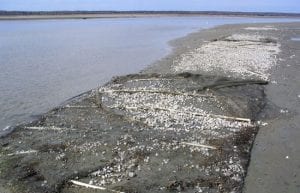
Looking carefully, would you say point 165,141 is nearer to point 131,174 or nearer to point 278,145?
point 131,174

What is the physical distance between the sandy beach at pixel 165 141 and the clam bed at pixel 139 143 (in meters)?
0.03

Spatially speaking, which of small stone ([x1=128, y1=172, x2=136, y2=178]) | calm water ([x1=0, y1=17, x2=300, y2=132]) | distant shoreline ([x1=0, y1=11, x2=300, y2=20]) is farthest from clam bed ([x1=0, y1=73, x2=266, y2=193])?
distant shoreline ([x1=0, y1=11, x2=300, y2=20])

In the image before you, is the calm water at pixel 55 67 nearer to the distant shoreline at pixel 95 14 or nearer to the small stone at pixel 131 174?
the small stone at pixel 131 174

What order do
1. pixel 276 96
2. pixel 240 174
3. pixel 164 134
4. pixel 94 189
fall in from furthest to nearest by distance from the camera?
1. pixel 276 96
2. pixel 164 134
3. pixel 240 174
4. pixel 94 189

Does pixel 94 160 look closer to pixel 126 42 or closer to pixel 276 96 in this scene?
pixel 276 96

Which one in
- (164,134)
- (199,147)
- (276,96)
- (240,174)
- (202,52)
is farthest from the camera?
(202,52)

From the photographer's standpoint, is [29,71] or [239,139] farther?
[29,71]

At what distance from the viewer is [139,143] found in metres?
12.7

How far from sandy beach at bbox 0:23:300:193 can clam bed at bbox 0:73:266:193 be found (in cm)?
3

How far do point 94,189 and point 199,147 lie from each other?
362 cm

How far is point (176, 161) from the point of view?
1152 cm

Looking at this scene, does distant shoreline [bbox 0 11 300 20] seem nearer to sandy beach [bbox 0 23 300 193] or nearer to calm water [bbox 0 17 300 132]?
calm water [bbox 0 17 300 132]

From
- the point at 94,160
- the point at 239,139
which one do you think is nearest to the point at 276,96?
the point at 239,139

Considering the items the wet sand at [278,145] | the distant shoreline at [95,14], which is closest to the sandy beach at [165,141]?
the wet sand at [278,145]
